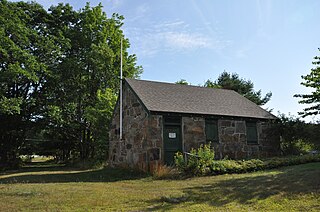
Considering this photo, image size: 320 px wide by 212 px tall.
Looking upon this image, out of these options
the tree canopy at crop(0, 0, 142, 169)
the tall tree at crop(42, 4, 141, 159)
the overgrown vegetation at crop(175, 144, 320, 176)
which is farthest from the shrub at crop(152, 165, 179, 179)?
the tall tree at crop(42, 4, 141, 159)

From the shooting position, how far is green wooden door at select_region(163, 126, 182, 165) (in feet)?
46.9

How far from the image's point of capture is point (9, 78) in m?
21.4

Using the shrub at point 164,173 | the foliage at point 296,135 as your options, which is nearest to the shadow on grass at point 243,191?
the shrub at point 164,173

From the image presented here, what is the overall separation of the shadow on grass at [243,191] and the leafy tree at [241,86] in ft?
83.3

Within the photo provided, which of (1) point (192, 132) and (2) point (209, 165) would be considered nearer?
(2) point (209, 165)

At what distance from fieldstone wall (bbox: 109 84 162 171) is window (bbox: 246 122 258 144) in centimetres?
587

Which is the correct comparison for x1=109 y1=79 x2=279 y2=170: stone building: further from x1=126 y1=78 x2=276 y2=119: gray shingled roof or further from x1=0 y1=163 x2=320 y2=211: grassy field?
x1=0 y1=163 x2=320 y2=211: grassy field

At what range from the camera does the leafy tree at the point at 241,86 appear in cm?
3462

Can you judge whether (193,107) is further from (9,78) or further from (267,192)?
(9,78)

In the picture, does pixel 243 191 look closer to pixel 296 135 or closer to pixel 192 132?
pixel 192 132

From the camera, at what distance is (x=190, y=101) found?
56.1ft

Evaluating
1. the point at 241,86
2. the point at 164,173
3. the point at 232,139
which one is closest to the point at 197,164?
the point at 164,173

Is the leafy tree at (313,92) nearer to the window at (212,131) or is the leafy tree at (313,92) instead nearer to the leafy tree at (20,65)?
the window at (212,131)

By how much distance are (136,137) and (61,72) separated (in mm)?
14625
